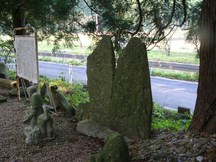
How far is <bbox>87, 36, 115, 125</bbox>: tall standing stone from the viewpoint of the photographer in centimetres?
364

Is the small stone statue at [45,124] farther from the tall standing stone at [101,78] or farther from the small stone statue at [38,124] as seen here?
the tall standing stone at [101,78]

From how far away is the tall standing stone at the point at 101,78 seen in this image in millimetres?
3643

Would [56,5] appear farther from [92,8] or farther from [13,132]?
[13,132]

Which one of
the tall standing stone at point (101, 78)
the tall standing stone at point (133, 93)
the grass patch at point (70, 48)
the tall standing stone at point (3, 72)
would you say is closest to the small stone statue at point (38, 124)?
the tall standing stone at point (101, 78)

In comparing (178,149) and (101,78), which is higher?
(101,78)

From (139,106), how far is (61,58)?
51.9 ft

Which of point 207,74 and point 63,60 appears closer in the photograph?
point 207,74

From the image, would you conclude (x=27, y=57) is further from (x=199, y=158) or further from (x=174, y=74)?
(x=174, y=74)

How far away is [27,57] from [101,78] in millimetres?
2002

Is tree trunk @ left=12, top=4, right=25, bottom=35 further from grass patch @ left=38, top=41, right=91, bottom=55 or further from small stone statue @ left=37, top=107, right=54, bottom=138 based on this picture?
small stone statue @ left=37, top=107, right=54, bottom=138

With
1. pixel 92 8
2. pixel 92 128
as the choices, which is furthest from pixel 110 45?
pixel 92 8

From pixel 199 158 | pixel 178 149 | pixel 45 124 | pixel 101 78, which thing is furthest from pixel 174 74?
pixel 199 158

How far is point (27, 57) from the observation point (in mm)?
5125

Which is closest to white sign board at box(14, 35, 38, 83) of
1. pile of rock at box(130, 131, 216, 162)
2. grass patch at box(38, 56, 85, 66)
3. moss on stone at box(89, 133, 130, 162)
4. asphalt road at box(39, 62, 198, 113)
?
pile of rock at box(130, 131, 216, 162)
